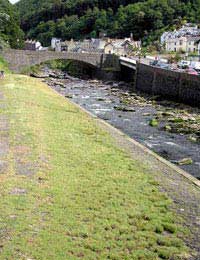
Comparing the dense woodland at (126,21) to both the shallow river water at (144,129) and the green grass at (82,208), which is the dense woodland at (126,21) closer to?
the shallow river water at (144,129)

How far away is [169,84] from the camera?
57438 mm

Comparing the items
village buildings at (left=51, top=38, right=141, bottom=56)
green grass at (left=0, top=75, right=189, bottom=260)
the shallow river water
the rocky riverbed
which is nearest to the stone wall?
the rocky riverbed

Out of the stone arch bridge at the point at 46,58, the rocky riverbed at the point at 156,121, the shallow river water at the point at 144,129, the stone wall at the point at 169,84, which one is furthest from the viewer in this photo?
the stone arch bridge at the point at 46,58

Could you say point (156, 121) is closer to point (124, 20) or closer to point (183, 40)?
point (183, 40)

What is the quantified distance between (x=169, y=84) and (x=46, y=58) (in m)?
34.0

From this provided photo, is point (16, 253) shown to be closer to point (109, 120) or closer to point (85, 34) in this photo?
point (109, 120)

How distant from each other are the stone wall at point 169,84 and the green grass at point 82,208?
98.1 feet

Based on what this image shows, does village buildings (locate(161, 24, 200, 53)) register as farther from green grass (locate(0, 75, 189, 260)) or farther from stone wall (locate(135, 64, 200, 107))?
green grass (locate(0, 75, 189, 260))

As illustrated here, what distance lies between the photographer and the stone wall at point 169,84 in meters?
49.2

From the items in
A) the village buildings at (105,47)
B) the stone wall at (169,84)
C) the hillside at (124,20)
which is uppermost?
the hillside at (124,20)

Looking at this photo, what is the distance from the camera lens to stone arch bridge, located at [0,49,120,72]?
270ft

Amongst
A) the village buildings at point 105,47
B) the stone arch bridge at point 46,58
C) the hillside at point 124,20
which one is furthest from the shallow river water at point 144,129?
the hillside at point 124,20

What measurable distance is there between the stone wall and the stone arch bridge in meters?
18.2

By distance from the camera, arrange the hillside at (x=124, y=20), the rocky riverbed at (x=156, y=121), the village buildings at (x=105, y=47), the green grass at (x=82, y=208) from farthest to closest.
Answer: the hillside at (x=124, y=20)
the village buildings at (x=105, y=47)
the rocky riverbed at (x=156, y=121)
the green grass at (x=82, y=208)
